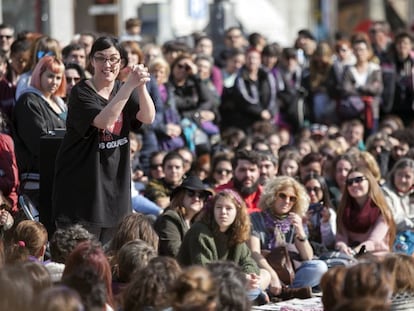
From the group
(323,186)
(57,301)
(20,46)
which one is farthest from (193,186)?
(57,301)

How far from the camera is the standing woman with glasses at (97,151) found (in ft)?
28.6

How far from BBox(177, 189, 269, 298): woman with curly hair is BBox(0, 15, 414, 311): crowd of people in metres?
0.01

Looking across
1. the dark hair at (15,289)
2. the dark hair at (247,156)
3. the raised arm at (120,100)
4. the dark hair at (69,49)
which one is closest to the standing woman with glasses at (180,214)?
the dark hair at (247,156)

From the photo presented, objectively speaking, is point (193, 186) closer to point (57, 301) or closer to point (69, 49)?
point (69, 49)

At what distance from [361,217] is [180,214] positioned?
72.3 inches

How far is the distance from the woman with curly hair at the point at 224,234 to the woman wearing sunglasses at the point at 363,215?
170 centimetres

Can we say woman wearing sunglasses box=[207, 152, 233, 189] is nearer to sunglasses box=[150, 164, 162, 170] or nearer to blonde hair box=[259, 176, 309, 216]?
sunglasses box=[150, 164, 162, 170]

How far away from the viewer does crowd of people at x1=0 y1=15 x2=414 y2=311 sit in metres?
7.02

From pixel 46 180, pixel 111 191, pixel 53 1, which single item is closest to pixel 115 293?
pixel 111 191

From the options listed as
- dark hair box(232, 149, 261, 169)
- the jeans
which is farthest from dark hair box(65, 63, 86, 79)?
the jeans

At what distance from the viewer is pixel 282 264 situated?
10.5 metres

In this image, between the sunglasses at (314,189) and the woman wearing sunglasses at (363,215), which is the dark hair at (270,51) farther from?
the woman wearing sunglasses at (363,215)

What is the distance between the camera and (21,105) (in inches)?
392

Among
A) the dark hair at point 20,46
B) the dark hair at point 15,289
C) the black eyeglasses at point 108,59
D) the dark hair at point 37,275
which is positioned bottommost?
the dark hair at point 37,275
